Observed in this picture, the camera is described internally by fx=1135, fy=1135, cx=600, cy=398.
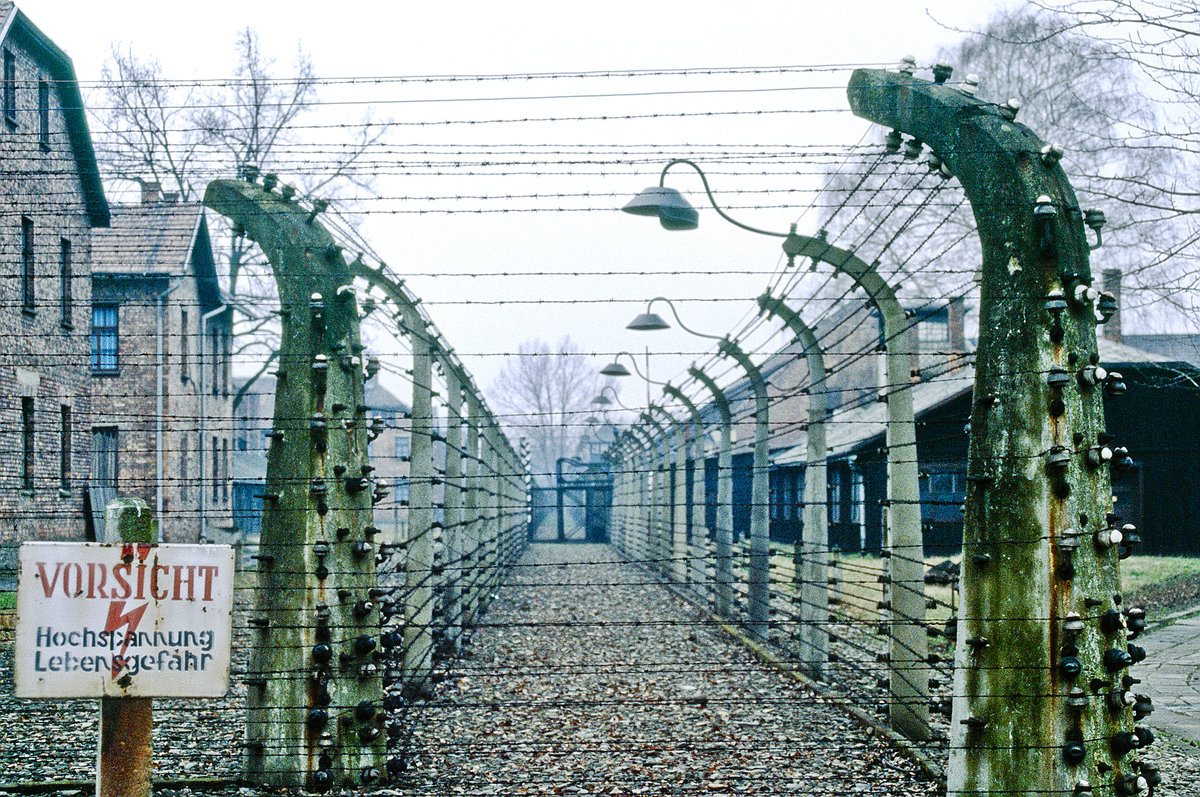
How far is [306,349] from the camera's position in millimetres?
6426

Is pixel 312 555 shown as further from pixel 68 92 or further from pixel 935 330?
pixel 935 330

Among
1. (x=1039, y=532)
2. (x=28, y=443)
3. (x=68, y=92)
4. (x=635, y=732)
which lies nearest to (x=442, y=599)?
(x=635, y=732)

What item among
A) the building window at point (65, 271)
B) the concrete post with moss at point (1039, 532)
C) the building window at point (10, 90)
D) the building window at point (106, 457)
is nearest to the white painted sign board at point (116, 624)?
the concrete post with moss at point (1039, 532)

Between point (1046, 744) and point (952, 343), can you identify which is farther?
point (952, 343)

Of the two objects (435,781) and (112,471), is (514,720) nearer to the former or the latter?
(435,781)

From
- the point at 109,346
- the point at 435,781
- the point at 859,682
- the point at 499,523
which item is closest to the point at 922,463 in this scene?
the point at 499,523

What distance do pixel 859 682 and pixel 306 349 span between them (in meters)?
5.95

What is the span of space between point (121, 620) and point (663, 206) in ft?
17.2

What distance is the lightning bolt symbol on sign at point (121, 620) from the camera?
11.7 feet

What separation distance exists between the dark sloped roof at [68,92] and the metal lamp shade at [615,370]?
32.3 ft

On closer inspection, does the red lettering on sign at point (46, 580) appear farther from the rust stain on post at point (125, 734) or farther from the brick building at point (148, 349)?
the brick building at point (148, 349)

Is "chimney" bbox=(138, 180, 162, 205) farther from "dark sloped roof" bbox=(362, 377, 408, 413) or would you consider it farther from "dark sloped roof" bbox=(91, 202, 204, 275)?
"dark sloped roof" bbox=(362, 377, 408, 413)

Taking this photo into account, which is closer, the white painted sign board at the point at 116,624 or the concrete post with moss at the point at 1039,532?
the white painted sign board at the point at 116,624

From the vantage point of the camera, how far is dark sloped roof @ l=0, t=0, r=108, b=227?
19.8 m
